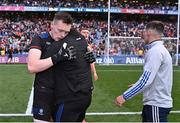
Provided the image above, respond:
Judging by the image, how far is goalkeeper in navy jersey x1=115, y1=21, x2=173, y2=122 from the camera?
5.29 meters

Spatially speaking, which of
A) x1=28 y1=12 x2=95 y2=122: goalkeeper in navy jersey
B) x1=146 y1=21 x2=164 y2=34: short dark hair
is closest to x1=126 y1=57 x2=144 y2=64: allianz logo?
x1=146 y1=21 x2=164 y2=34: short dark hair

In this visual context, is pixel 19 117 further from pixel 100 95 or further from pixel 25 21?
pixel 25 21

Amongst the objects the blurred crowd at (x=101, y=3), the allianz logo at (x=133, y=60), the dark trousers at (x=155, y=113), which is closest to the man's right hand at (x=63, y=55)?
the dark trousers at (x=155, y=113)

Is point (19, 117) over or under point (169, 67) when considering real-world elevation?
under

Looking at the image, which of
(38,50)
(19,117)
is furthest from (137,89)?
(19,117)

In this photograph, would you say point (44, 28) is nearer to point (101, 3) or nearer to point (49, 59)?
point (101, 3)

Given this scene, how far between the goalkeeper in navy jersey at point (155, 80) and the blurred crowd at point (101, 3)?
44.7m

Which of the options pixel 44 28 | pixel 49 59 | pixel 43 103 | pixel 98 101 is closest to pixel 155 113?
pixel 43 103

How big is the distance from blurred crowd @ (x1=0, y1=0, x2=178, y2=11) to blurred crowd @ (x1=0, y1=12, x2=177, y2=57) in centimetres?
160

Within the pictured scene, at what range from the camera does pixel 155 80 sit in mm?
5426

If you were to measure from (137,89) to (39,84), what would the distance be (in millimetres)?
1144

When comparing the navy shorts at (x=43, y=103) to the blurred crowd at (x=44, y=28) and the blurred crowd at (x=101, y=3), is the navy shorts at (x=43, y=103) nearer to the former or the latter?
the blurred crowd at (x=44, y=28)

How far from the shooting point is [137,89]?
535 centimetres

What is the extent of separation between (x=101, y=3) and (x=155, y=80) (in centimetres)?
4716
